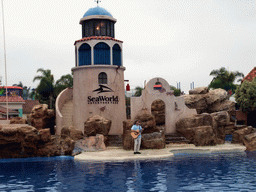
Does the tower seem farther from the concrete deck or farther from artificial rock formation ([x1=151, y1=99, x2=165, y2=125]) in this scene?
artificial rock formation ([x1=151, y1=99, x2=165, y2=125])

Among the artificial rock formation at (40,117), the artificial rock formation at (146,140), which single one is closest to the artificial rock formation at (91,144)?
the artificial rock formation at (146,140)

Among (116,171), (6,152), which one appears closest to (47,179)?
(116,171)

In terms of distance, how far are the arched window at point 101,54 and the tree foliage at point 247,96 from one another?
71.0 ft

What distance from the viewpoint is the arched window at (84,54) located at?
1071 inches

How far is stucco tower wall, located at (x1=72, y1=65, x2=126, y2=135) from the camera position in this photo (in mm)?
26688

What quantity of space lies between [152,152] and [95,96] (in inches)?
323

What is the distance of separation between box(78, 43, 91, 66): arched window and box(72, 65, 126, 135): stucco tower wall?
530 millimetres

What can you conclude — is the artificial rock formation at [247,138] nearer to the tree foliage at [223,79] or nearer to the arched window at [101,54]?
the arched window at [101,54]

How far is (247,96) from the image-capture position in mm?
41656

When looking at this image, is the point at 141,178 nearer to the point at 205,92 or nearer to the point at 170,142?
the point at 170,142

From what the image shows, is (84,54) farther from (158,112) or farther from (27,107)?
(27,107)

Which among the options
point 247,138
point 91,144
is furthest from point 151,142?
point 247,138

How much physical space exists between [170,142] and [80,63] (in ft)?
31.4

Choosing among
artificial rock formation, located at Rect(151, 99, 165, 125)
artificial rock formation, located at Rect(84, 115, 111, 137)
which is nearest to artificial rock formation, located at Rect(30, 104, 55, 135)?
artificial rock formation, located at Rect(84, 115, 111, 137)
